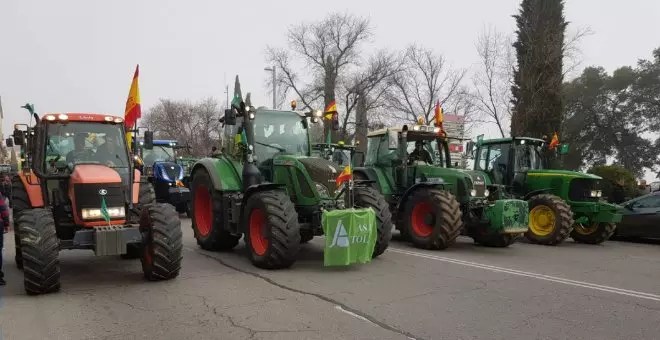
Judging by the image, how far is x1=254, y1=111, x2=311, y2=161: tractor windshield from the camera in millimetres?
9250

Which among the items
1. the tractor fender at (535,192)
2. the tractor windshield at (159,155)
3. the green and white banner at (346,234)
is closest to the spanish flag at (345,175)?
the green and white banner at (346,234)

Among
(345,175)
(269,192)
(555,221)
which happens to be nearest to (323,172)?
(345,175)

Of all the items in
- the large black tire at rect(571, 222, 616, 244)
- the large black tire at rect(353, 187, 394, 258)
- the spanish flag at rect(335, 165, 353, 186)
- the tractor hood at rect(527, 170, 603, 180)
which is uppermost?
the spanish flag at rect(335, 165, 353, 186)

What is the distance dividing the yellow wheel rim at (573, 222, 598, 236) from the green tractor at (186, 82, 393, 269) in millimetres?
6539

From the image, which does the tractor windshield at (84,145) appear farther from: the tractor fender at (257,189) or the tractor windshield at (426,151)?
the tractor windshield at (426,151)

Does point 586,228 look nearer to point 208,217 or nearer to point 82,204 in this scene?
point 208,217

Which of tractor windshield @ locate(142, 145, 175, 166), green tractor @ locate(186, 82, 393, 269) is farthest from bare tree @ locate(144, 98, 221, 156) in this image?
green tractor @ locate(186, 82, 393, 269)

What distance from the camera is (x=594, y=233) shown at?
12.6m

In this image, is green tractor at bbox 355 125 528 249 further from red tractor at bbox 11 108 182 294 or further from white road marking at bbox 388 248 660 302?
red tractor at bbox 11 108 182 294

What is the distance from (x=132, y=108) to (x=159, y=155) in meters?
9.83

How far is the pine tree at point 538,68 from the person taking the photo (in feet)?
69.8

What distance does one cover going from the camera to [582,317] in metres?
5.75

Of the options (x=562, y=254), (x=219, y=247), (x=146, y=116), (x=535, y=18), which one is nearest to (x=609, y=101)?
(x=535, y=18)

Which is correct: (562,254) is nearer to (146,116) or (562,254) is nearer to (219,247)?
(219,247)
